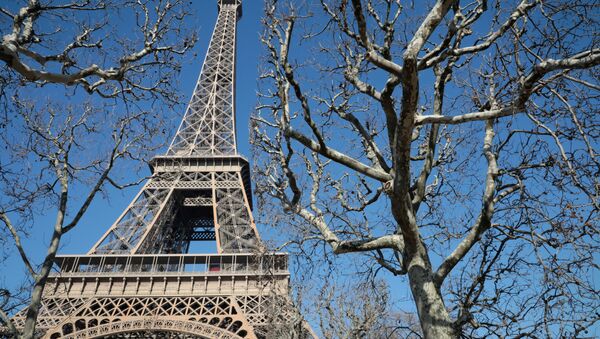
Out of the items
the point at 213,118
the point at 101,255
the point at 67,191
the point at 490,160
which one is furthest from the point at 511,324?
the point at 213,118

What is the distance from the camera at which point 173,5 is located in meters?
7.22

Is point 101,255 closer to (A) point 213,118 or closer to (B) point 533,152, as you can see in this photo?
(A) point 213,118

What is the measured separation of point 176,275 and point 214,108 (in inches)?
714

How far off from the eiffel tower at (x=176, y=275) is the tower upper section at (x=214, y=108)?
1.59ft

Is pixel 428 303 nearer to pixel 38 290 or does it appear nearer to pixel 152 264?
pixel 38 290

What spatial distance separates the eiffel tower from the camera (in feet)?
66.8

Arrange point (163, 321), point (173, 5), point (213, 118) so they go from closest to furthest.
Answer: point (173, 5)
point (163, 321)
point (213, 118)

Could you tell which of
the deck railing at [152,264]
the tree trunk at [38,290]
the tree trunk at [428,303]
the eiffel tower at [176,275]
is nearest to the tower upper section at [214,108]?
the eiffel tower at [176,275]

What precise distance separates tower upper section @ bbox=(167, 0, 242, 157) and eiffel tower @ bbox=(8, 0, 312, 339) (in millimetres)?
484

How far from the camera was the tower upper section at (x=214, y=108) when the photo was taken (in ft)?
113

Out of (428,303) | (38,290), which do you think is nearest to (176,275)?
(38,290)

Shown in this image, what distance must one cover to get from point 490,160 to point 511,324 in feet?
6.89

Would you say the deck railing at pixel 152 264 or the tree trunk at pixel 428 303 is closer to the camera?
the tree trunk at pixel 428 303

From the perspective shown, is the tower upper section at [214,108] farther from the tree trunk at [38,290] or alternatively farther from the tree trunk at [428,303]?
the tree trunk at [428,303]
